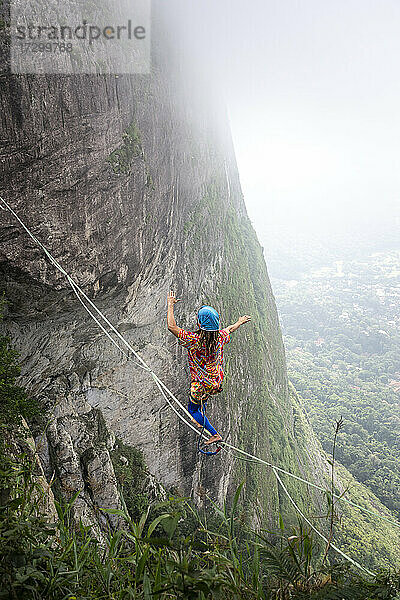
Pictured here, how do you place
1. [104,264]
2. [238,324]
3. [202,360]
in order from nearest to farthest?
1. [202,360]
2. [238,324]
3. [104,264]

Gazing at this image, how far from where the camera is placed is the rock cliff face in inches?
203

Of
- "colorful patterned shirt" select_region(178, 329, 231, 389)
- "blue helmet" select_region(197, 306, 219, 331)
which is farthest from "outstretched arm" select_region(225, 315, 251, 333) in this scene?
"blue helmet" select_region(197, 306, 219, 331)

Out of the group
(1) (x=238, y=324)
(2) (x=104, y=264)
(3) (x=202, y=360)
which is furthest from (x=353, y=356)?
(3) (x=202, y=360)

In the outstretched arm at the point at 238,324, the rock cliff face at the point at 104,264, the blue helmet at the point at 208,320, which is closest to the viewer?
the blue helmet at the point at 208,320

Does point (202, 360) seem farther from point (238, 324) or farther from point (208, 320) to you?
point (238, 324)

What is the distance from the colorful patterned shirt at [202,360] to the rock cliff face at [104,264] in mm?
1304

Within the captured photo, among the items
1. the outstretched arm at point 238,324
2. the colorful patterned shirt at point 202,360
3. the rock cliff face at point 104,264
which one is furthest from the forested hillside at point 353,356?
the colorful patterned shirt at point 202,360

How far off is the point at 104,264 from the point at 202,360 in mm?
3208

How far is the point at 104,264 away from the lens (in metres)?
6.62

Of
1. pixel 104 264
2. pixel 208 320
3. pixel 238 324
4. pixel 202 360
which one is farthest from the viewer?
pixel 104 264

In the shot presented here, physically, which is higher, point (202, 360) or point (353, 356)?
point (202, 360)

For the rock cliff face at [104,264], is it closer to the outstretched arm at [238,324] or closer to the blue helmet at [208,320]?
the blue helmet at [208,320]

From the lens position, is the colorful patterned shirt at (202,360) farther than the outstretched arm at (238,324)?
No

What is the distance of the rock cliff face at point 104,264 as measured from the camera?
5156mm
